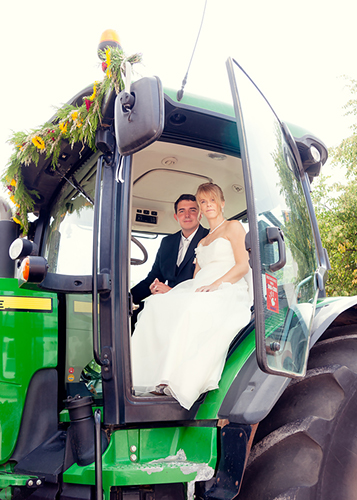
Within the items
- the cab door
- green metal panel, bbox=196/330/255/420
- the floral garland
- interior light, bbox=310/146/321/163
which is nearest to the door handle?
the cab door

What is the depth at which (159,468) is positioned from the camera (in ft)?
5.59

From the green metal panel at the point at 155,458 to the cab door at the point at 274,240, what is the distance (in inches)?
19.1

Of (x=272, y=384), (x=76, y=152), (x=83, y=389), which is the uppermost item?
(x=76, y=152)

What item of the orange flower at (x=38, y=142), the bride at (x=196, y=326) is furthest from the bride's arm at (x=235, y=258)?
the orange flower at (x=38, y=142)

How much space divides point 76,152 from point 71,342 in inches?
41.9

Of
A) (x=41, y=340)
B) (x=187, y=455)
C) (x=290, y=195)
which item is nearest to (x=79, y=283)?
(x=41, y=340)

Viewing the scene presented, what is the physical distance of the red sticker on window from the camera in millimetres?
1610

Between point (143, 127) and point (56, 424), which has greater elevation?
point (143, 127)

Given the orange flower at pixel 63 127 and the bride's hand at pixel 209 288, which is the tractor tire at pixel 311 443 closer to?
the bride's hand at pixel 209 288

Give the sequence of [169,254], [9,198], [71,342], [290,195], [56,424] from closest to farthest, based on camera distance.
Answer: [290,195]
[56,424]
[71,342]
[9,198]
[169,254]

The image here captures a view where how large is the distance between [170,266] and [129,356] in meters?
1.07

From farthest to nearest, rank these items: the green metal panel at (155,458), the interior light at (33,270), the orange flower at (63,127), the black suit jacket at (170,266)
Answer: the black suit jacket at (170,266), the orange flower at (63,127), the interior light at (33,270), the green metal panel at (155,458)

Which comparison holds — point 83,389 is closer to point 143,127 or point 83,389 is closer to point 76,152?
point 76,152

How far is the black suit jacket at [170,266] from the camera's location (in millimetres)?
2844
